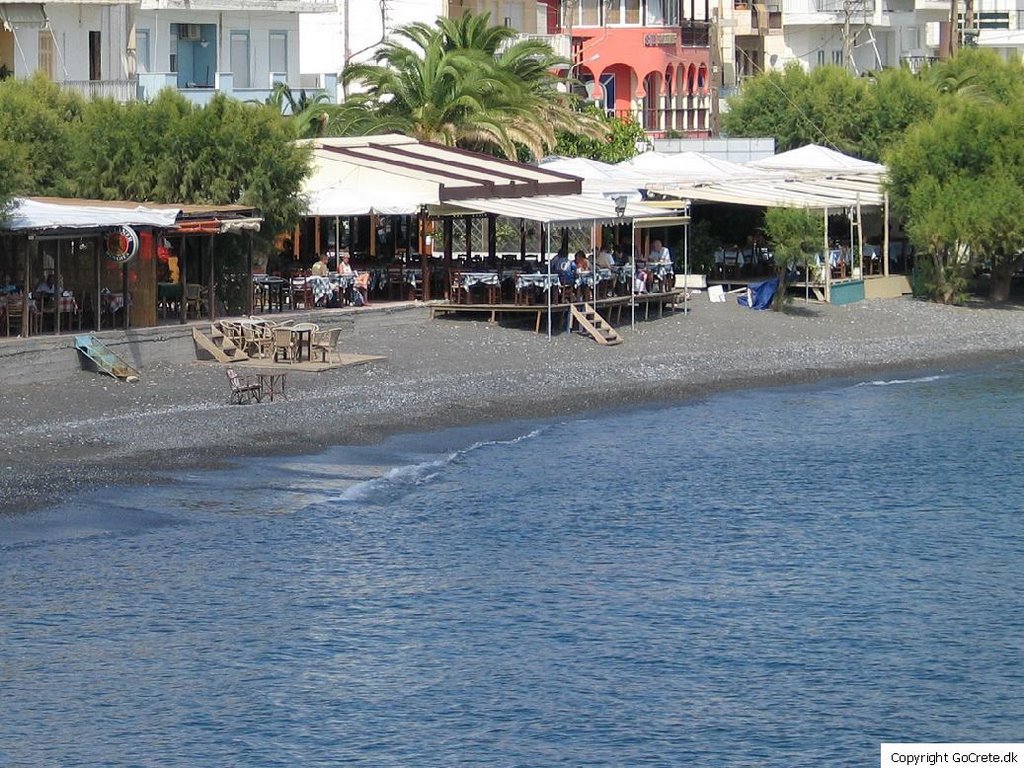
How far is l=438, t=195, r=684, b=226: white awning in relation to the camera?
134 ft

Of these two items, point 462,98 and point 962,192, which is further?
point 962,192

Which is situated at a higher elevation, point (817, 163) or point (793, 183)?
point (817, 163)

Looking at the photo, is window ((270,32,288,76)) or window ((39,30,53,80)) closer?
window ((39,30,53,80))

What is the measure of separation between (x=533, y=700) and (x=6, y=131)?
821 inches

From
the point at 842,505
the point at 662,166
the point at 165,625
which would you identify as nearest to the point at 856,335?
the point at 662,166

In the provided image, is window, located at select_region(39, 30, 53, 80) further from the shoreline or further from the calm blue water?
the calm blue water

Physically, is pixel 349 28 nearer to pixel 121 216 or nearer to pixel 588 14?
pixel 588 14

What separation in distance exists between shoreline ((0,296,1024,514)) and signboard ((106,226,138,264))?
7.10 ft

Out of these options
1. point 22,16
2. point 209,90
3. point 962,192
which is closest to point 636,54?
point 209,90

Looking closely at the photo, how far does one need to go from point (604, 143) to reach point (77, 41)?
14448 mm

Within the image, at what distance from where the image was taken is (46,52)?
49500mm

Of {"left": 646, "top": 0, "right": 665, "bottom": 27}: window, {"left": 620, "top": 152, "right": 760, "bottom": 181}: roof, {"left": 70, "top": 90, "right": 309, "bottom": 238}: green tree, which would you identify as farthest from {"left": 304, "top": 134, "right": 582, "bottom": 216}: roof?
{"left": 646, "top": 0, "right": 665, "bottom": 27}: window

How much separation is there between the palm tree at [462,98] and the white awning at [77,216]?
14.2 meters

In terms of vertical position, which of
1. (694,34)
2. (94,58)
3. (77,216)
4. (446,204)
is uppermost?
(694,34)
